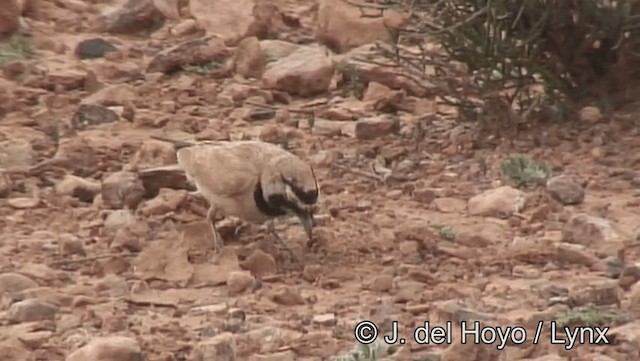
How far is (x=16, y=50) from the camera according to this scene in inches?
381

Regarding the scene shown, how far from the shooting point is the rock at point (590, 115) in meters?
8.09

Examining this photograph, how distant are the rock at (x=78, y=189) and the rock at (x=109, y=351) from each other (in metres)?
2.00

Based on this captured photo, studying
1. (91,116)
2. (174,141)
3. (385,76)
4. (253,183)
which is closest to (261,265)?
(253,183)

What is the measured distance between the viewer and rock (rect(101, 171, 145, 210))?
280 inches

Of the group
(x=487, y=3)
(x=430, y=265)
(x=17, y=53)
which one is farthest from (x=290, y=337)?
(x=17, y=53)

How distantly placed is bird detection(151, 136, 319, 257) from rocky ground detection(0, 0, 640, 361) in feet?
0.55

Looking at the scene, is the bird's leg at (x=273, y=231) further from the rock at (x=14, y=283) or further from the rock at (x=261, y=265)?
the rock at (x=14, y=283)

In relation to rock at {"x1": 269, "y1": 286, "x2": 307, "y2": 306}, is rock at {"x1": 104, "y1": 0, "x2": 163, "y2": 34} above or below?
below

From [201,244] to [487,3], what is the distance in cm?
203

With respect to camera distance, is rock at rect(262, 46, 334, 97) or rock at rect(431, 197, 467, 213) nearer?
rock at rect(431, 197, 467, 213)

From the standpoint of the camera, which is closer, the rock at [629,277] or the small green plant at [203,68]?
the rock at [629,277]

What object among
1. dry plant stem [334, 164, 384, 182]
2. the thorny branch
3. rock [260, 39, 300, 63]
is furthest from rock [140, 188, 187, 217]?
rock [260, 39, 300, 63]

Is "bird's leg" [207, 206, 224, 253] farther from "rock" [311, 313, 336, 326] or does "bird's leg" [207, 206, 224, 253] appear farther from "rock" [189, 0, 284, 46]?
"rock" [189, 0, 284, 46]

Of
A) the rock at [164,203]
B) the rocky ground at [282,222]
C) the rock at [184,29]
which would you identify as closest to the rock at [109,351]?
the rocky ground at [282,222]
